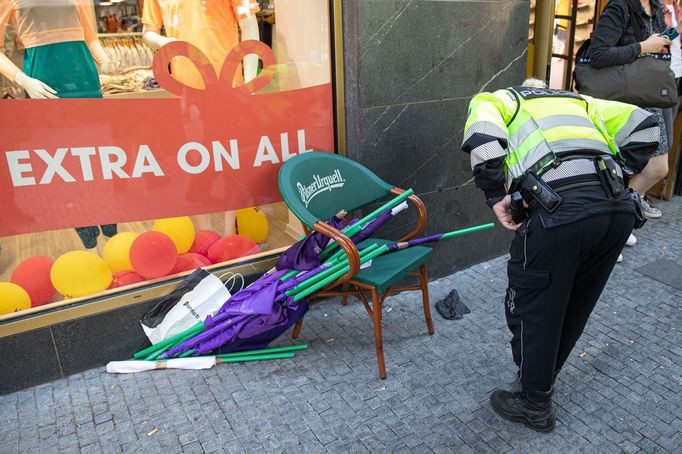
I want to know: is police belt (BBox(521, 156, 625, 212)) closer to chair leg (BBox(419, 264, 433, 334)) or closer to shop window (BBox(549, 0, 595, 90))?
chair leg (BBox(419, 264, 433, 334))

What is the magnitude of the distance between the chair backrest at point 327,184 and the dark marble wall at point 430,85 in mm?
249

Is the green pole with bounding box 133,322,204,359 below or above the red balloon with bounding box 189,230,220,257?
below

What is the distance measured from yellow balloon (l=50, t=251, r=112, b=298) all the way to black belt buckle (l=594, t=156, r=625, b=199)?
261 centimetres

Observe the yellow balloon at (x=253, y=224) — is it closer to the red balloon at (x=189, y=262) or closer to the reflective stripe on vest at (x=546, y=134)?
the red balloon at (x=189, y=262)

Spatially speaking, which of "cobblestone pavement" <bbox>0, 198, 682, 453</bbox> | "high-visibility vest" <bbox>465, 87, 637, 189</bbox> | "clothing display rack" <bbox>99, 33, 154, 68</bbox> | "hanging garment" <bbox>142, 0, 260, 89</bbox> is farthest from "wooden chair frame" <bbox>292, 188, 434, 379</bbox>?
"clothing display rack" <bbox>99, 33, 154, 68</bbox>

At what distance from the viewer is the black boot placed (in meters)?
2.65

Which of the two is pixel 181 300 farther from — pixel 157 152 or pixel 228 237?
pixel 157 152

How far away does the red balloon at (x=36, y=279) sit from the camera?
3.03 metres

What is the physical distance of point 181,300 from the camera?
10.9 ft

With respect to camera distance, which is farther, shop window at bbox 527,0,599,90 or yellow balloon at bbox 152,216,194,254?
shop window at bbox 527,0,599,90

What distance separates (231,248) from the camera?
3625 millimetres

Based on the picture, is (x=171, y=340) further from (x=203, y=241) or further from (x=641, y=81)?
(x=641, y=81)

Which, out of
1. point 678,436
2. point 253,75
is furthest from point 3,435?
point 678,436

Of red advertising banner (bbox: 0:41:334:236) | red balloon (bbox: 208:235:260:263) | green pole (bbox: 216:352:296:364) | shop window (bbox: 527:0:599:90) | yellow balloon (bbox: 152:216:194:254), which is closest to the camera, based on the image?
red advertising banner (bbox: 0:41:334:236)
